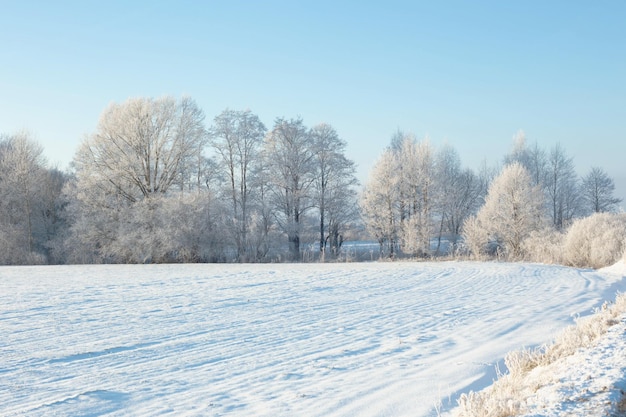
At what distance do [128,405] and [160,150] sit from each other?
29.7 meters

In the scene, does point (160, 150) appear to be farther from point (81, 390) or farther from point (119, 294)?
point (81, 390)

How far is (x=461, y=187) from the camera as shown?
162 ft

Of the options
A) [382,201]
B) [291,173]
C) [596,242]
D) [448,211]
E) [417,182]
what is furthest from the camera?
[448,211]

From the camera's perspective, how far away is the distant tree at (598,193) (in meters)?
51.8

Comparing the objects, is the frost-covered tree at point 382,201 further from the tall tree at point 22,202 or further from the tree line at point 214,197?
the tall tree at point 22,202

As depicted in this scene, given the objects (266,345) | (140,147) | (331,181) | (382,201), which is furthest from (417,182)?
(266,345)

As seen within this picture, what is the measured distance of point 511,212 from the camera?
34.1 metres

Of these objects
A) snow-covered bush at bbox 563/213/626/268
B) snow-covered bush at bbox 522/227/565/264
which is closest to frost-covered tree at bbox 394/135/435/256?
snow-covered bush at bbox 522/227/565/264

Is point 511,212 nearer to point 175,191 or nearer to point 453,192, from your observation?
point 453,192

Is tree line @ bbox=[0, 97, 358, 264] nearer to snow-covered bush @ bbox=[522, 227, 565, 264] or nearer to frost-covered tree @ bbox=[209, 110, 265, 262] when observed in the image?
frost-covered tree @ bbox=[209, 110, 265, 262]

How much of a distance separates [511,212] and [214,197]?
67.4ft

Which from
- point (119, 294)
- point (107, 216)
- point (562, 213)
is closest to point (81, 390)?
point (119, 294)

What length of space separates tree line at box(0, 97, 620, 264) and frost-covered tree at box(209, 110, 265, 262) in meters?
0.07

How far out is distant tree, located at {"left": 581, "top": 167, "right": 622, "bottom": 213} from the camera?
51.8 metres
